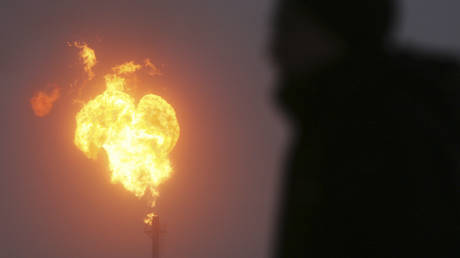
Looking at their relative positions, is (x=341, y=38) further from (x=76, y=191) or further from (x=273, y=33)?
(x=76, y=191)

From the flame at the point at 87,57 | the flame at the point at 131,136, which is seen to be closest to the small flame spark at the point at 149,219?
the flame at the point at 131,136

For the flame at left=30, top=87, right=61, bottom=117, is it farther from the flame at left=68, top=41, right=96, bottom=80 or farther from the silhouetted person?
the silhouetted person

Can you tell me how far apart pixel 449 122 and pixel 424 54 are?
0.40 feet

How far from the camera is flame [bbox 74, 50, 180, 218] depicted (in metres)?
22.0

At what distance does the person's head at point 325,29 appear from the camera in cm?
108

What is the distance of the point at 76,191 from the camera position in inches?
944

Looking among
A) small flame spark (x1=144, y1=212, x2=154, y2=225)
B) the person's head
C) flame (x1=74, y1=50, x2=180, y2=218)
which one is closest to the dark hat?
the person's head

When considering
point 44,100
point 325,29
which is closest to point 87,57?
point 44,100

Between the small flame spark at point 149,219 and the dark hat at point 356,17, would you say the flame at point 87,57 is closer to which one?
the small flame spark at point 149,219

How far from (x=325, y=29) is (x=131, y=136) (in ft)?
69.1

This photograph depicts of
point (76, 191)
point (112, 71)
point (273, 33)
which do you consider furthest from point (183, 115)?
point (273, 33)

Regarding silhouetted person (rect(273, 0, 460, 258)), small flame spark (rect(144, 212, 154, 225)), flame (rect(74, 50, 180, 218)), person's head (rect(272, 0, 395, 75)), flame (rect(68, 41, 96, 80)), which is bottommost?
silhouetted person (rect(273, 0, 460, 258))

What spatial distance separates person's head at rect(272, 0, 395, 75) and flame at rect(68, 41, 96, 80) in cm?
2402

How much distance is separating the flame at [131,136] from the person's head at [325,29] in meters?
20.8
